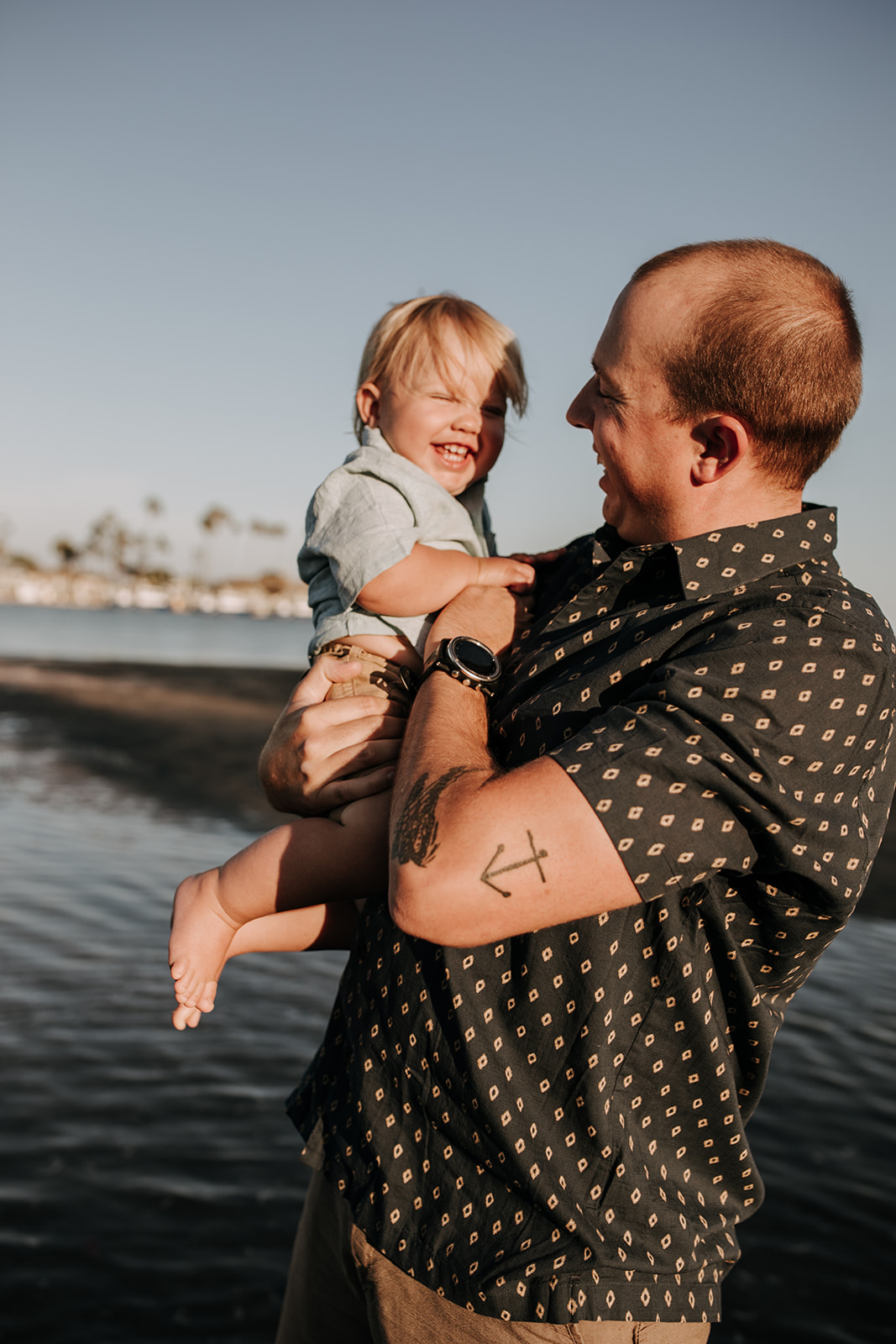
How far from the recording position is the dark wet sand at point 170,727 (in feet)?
42.4

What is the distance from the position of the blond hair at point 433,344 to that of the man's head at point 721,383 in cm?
85

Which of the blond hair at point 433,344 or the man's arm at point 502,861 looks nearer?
the man's arm at point 502,861

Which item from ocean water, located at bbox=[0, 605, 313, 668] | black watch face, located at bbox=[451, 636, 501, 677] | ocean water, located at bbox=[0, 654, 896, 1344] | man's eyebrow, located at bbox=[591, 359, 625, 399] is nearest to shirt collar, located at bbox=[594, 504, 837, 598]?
man's eyebrow, located at bbox=[591, 359, 625, 399]

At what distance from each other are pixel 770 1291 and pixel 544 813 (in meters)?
4.35

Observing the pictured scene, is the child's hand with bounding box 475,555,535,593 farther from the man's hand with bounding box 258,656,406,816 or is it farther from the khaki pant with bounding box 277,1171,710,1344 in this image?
the khaki pant with bounding box 277,1171,710,1344

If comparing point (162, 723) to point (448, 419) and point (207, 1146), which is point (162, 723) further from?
point (448, 419)

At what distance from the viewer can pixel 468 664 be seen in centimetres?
Answer: 191


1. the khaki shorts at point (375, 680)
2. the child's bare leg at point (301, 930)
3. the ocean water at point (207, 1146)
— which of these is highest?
the khaki shorts at point (375, 680)

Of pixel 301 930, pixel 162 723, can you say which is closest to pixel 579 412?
pixel 301 930

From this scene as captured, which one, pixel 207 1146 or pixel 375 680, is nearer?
pixel 375 680

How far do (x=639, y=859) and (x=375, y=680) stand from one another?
105 cm

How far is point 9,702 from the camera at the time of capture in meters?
22.4

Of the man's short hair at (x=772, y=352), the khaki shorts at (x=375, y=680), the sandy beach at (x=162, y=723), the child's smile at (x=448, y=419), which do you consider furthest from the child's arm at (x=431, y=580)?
the sandy beach at (x=162, y=723)

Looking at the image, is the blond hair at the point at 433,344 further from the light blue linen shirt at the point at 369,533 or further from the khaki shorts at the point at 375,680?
the khaki shorts at the point at 375,680
